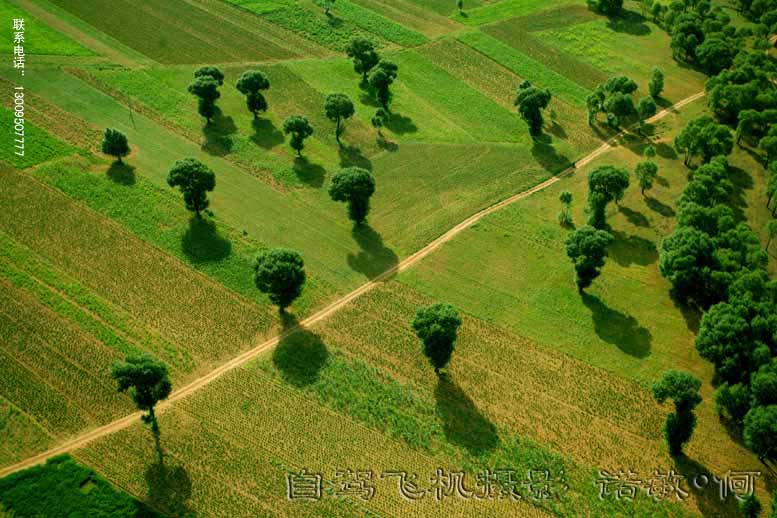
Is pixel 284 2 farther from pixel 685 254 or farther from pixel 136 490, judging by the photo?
pixel 136 490

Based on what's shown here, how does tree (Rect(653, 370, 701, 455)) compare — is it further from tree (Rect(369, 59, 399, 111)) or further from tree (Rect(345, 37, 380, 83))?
tree (Rect(345, 37, 380, 83))

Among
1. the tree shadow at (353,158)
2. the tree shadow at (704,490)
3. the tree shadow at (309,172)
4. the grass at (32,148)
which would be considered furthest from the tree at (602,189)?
the grass at (32,148)

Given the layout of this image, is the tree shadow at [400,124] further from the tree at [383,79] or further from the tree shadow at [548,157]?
the tree shadow at [548,157]

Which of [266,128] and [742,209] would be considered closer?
[742,209]

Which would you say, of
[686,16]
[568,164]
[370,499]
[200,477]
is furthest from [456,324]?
[686,16]

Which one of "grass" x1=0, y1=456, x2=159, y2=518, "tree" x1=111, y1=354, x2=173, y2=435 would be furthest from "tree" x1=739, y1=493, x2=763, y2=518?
"tree" x1=111, y1=354, x2=173, y2=435

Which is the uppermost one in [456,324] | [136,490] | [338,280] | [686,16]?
[686,16]

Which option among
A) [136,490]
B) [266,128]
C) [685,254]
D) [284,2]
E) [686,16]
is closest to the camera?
[136,490]

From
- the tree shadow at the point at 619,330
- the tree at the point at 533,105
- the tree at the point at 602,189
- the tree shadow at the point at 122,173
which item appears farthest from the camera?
the tree at the point at 533,105
